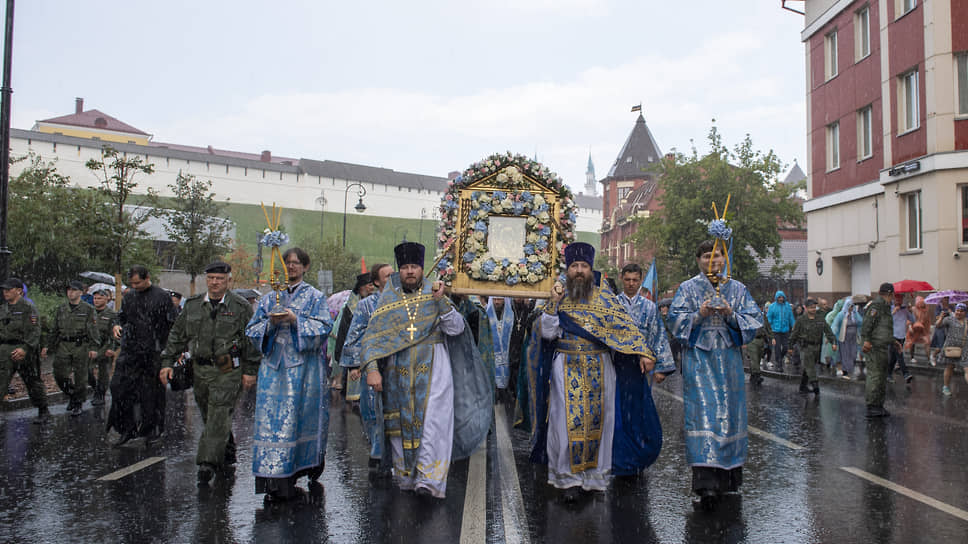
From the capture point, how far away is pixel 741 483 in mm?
6820

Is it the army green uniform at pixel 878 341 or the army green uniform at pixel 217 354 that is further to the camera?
the army green uniform at pixel 878 341

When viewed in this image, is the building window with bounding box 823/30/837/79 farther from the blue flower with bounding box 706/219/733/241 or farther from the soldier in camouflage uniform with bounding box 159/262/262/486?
the soldier in camouflage uniform with bounding box 159/262/262/486

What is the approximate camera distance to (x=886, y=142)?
2388cm

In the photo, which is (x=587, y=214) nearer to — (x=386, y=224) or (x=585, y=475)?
(x=386, y=224)

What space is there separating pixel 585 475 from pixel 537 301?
5041mm

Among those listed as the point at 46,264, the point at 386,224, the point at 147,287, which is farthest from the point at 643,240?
the point at 386,224

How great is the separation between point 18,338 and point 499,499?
766 cm

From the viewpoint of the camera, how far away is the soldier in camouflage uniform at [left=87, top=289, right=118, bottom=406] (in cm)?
1189

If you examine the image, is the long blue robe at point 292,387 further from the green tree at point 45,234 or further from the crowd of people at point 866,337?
the green tree at point 45,234

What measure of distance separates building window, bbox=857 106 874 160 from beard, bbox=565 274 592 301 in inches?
886

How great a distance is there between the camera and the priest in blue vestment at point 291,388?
6414 mm

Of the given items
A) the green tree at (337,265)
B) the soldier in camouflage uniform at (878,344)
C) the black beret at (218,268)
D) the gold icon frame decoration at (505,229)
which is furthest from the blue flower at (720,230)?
the green tree at (337,265)

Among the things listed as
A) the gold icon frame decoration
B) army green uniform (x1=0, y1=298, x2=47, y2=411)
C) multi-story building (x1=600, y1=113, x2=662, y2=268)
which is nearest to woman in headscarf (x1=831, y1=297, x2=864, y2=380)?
the gold icon frame decoration

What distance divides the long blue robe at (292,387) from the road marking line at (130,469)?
1769 mm
